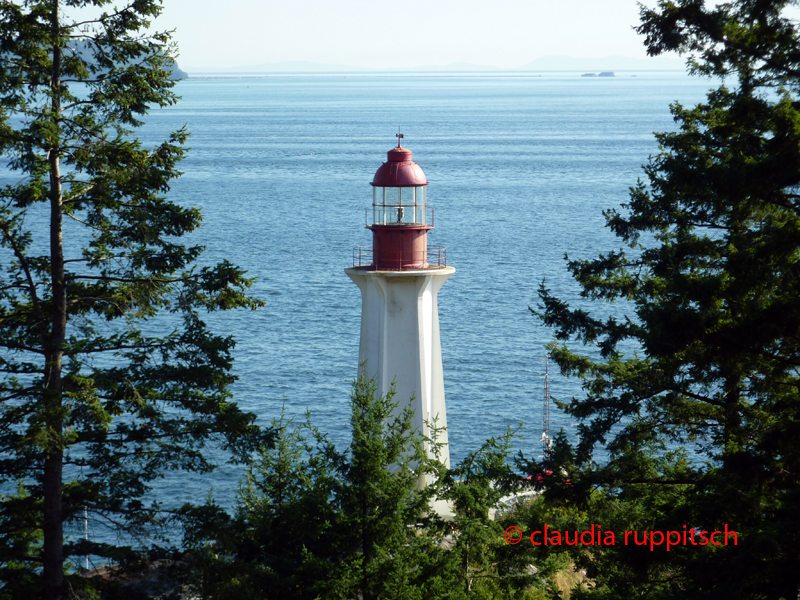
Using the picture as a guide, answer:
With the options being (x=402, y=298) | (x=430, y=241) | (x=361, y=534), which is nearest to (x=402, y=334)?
(x=402, y=298)

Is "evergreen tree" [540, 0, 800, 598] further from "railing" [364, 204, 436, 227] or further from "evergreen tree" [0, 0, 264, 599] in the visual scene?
"railing" [364, 204, 436, 227]

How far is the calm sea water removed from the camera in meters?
35.2

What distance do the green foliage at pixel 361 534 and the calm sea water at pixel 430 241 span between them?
13.5 metres

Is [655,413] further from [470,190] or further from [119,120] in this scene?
[470,190]

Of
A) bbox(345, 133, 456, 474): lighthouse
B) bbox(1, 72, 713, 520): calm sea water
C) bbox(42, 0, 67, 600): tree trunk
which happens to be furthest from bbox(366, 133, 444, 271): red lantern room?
bbox(1, 72, 713, 520): calm sea water

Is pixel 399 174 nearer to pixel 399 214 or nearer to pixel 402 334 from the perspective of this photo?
pixel 399 214

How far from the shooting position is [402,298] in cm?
1933

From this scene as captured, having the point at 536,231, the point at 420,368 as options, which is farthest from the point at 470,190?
the point at 420,368

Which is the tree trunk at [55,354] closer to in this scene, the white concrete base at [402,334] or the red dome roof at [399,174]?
the white concrete base at [402,334]

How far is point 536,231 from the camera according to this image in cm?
6669

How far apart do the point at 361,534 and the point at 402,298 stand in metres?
6.64

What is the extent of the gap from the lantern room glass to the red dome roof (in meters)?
0.16

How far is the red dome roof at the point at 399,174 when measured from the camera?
19484 mm

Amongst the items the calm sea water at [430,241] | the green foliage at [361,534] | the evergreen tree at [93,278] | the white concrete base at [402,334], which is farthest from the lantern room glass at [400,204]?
the calm sea water at [430,241]
